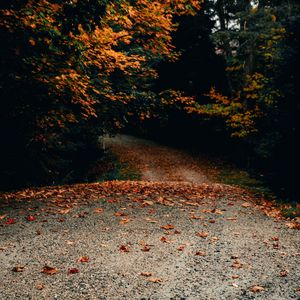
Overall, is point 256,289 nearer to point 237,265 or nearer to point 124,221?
point 237,265

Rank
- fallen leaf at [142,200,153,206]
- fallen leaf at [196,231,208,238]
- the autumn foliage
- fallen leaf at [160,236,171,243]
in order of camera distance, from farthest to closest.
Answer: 1. fallen leaf at [142,200,153,206]
2. the autumn foliage
3. fallen leaf at [196,231,208,238]
4. fallen leaf at [160,236,171,243]

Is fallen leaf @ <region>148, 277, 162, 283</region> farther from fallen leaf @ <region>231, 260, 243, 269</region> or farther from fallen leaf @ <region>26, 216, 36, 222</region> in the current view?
fallen leaf @ <region>26, 216, 36, 222</region>

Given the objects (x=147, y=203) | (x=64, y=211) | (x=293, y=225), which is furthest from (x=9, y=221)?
(x=293, y=225)

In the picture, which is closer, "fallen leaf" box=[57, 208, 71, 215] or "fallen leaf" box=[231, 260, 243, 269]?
"fallen leaf" box=[231, 260, 243, 269]

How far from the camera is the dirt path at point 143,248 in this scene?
426 cm

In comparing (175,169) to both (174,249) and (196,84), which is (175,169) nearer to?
(196,84)

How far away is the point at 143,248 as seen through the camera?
224 inches

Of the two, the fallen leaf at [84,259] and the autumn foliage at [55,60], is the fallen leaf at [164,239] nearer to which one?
the fallen leaf at [84,259]

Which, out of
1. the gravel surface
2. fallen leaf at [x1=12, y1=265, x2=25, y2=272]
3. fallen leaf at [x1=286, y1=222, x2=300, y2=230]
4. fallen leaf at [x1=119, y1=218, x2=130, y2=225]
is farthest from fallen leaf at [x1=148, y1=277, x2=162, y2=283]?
fallen leaf at [x1=286, y1=222, x2=300, y2=230]

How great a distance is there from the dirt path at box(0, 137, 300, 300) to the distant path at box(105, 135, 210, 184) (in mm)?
8529

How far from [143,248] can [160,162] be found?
55.9 feet

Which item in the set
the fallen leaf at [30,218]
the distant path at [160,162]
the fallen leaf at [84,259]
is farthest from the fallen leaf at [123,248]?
the distant path at [160,162]

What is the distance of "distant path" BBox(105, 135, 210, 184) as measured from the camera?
61.5 ft

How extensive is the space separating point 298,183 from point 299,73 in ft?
10.1
